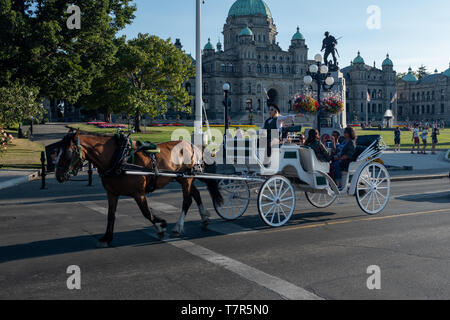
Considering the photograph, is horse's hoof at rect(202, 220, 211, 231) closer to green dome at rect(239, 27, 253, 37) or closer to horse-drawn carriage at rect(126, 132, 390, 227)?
horse-drawn carriage at rect(126, 132, 390, 227)

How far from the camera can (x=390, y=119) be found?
110250 millimetres

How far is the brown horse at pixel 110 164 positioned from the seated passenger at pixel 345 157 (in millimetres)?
3672

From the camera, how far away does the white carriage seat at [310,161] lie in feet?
31.5

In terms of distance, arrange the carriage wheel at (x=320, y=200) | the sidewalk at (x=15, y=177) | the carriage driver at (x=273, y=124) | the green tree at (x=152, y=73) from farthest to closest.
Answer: the green tree at (x=152, y=73), the sidewalk at (x=15, y=177), the carriage wheel at (x=320, y=200), the carriage driver at (x=273, y=124)

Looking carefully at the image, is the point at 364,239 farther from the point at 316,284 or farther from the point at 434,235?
the point at 316,284

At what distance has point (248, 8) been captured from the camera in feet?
375

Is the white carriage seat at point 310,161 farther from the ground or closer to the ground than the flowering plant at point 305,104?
closer to the ground

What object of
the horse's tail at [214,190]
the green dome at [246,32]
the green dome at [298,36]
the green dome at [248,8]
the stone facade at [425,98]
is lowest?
the horse's tail at [214,190]

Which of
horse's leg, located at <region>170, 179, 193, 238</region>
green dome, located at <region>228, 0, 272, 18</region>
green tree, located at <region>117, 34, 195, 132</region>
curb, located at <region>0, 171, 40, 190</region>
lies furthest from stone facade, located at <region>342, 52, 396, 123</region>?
horse's leg, located at <region>170, 179, 193, 238</region>

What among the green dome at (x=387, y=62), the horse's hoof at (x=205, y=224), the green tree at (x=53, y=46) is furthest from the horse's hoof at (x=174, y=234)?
the green dome at (x=387, y=62)

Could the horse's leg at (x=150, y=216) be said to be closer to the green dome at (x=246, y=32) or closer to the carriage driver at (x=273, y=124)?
the carriage driver at (x=273, y=124)

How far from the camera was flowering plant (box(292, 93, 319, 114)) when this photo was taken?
68.2 ft

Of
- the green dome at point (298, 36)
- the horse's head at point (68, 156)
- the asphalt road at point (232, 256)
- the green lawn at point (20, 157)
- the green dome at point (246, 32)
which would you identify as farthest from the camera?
the green dome at point (298, 36)

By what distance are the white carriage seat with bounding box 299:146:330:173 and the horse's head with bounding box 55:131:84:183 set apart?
478 cm
